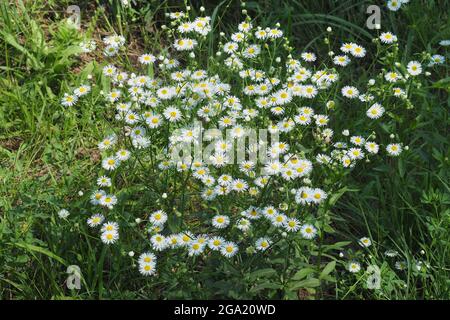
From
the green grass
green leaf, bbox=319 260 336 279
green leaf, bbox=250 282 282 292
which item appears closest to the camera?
green leaf, bbox=250 282 282 292

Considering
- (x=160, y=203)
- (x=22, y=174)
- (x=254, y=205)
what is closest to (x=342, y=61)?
(x=254, y=205)

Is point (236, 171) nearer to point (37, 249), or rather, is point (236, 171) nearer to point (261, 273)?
point (261, 273)

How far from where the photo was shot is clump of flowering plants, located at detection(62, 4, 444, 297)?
2.50 meters

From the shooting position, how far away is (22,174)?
3.16 metres

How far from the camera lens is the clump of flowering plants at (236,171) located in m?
2.50

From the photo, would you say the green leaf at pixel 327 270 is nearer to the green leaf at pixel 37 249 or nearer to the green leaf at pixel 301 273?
the green leaf at pixel 301 273

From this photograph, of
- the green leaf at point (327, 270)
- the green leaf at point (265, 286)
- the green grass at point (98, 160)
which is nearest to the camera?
the green leaf at point (265, 286)

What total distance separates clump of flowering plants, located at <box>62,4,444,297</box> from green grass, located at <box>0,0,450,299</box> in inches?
2.8

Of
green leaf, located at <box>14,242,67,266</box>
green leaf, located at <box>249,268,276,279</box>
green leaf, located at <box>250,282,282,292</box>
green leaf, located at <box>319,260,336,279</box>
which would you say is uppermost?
green leaf, located at <box>14,242,67,266</box>

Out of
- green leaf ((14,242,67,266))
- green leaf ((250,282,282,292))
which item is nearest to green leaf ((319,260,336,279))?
green leaf ((250,282,282,292))

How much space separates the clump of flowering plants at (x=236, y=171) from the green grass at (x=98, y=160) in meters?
0.07

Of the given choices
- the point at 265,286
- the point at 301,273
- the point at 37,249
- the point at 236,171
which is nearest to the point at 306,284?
the point at 301,273

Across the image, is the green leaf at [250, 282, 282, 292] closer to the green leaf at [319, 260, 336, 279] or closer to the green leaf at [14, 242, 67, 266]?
the green leaf at [319, 260, 336, 279]

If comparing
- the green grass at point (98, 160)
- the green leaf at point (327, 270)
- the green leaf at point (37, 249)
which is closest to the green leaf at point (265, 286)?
the green grass at point (98, 160)
